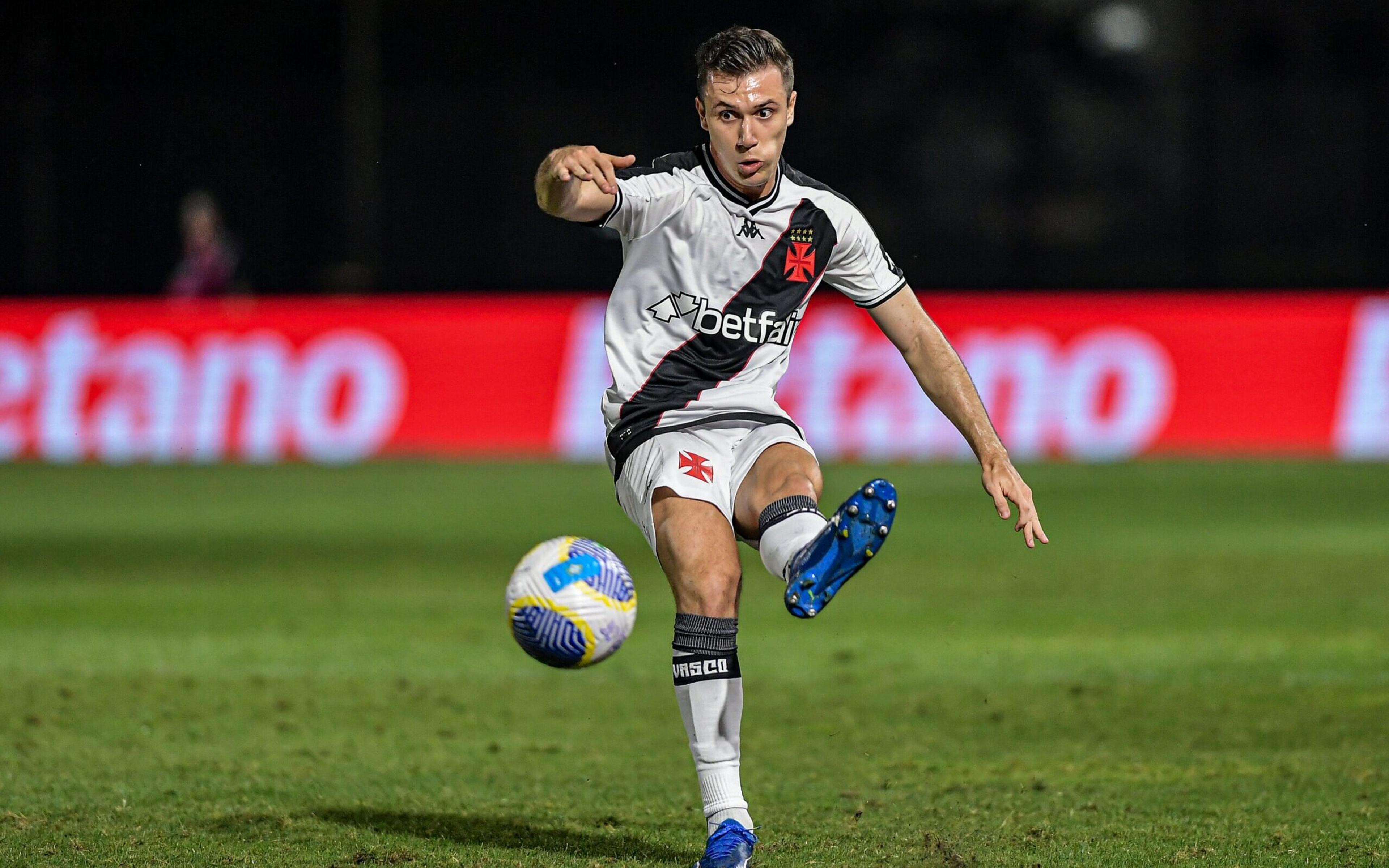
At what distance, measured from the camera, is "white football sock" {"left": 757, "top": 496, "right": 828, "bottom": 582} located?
5129mm

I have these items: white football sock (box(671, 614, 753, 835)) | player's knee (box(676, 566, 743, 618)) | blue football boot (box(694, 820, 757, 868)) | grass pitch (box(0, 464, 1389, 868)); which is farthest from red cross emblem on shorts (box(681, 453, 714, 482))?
grass pitch (box(0, 464, 1389, 868))

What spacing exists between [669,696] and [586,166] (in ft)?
13.0

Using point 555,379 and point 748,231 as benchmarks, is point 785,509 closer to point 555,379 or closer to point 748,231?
point 748,231

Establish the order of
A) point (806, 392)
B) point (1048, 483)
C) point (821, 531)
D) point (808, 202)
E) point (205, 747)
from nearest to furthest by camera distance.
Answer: point (821, 531), point (808, 202), point (205, 747), point (1048, 483), point (806, 392)

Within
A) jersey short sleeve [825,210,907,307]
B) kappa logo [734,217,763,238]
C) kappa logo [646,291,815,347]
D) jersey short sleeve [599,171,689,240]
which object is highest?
jersey short sleeve [599,171,689,240]

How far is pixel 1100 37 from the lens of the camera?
845 inches

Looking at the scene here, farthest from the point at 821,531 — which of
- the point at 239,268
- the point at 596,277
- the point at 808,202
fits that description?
the point at 239,268

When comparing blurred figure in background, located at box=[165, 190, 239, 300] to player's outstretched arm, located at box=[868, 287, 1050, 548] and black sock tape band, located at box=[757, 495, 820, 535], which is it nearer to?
player's outstretched arm, located at box=[868, 287, 1050, 548]

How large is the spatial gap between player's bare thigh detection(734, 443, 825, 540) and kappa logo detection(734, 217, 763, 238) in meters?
0.62

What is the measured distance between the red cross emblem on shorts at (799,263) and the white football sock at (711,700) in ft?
3.49

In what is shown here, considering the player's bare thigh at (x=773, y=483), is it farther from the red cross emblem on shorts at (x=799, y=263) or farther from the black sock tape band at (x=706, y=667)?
the red cross emblem on shorts at (x=799, y=263)

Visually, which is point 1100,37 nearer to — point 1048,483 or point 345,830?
point 1048,483

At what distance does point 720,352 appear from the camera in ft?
18.6

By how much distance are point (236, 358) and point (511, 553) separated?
594cm
